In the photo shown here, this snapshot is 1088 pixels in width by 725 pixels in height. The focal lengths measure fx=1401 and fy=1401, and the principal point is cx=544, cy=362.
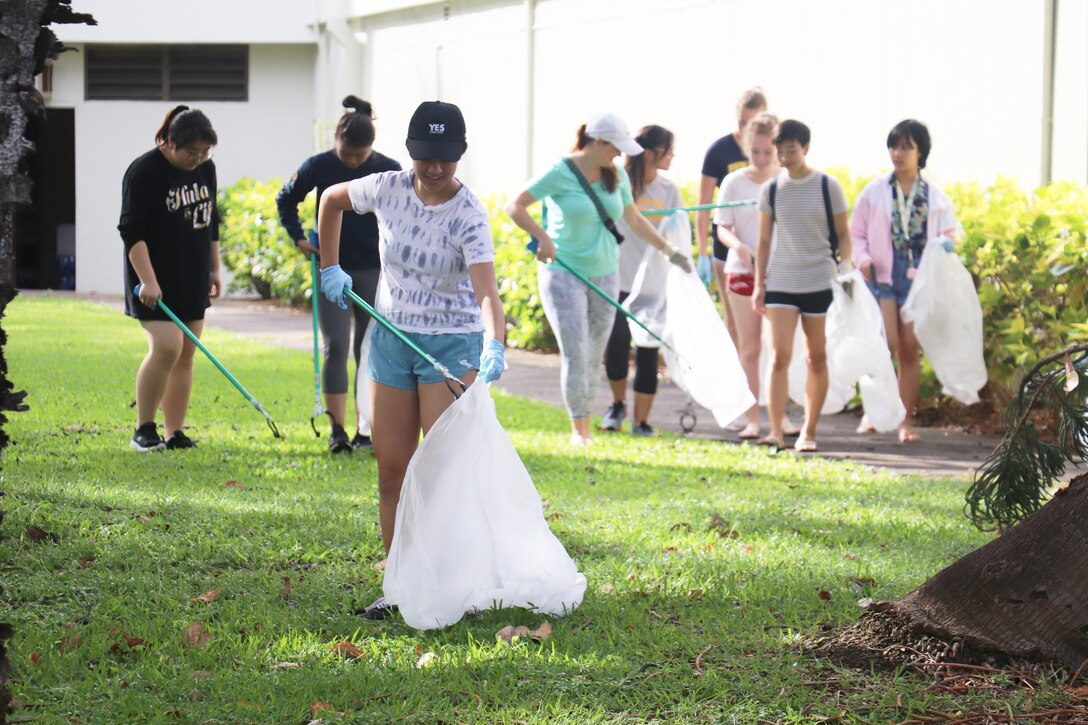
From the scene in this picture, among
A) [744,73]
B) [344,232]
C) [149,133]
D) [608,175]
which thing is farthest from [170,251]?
[149,133]

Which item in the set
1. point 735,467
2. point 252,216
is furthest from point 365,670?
point 252,216

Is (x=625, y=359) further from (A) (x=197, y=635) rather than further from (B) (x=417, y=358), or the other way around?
(A) (x=197, y=635)

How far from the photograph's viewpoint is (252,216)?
20000mm

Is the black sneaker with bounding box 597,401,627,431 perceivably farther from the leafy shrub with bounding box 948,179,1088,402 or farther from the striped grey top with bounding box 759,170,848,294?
the leafy shrub with bounding box 948,179,1088,402

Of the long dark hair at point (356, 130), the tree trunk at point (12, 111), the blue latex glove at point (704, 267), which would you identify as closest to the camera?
the tree trunk at point (12, 111)

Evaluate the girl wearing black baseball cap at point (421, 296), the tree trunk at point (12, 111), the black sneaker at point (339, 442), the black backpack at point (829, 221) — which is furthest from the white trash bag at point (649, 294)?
the tree trunk at point (12, 111)

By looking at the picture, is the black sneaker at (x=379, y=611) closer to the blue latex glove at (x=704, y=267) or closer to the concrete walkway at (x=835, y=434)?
the concrete walkway at (x=835, y=434)

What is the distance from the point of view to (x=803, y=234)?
8.58 metres

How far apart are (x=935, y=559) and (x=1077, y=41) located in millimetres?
5542

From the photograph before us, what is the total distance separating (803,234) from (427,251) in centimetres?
412

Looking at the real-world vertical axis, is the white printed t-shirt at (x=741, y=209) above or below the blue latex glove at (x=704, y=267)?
above

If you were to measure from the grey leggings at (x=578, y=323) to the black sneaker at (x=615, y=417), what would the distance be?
0.78 m

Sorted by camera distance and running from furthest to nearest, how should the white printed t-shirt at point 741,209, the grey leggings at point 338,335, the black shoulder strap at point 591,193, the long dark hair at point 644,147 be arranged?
the white printed t-shirt at point 741,209, the long dark hair at point 644,147, the black shoulder strap at point 591,193, the grey leggings at point 338,335

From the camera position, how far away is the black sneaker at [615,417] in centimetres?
A: 948
